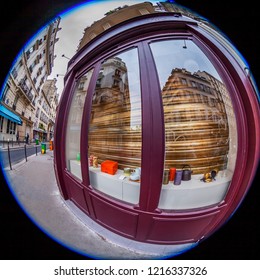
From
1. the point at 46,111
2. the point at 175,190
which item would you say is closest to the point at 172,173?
the point at 175,190

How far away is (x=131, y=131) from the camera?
1160mm

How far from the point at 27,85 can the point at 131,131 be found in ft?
2.43

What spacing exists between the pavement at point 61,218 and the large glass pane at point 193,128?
1.29ft

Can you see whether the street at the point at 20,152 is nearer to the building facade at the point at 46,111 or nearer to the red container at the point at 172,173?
the building facade at the point at 46,111

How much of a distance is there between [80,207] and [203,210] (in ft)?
3.08

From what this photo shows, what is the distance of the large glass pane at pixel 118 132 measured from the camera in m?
1.12

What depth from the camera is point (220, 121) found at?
118 centimetres

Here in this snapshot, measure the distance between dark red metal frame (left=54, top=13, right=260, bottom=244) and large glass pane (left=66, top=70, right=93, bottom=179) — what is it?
0.03m

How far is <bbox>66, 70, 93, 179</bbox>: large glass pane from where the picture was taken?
104 cm

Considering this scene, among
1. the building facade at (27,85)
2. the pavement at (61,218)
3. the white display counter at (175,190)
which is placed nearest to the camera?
the building facade at (27,85)

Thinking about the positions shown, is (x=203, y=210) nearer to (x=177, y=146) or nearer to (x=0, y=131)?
(x=177, y=146)

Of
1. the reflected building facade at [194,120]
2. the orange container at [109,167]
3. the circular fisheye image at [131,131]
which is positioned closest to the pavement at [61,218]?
the circular fisheye image at [131,131]

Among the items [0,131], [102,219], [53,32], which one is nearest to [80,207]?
[102,219]

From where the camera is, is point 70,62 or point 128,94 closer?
point 70,62
